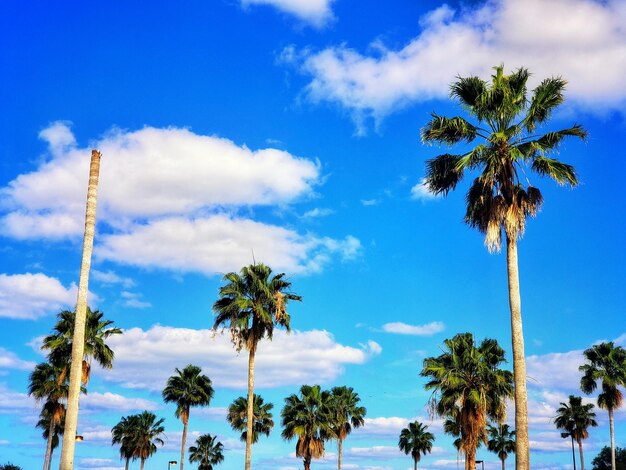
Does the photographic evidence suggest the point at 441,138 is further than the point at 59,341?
No

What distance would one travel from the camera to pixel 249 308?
45.3 m

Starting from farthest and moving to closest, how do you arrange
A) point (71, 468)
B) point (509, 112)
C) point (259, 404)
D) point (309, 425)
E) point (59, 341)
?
1. point (259, 404)
2. point (309, 425)
3. point (59, 341)
4. point (509, 112)
5. point (71, 468)

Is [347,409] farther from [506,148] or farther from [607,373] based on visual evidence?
[506,148]

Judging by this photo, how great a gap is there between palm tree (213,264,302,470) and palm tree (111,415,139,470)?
42.3 metres

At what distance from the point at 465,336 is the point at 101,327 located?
2474 centimetres

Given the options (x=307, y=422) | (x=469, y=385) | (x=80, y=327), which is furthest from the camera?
(x=307, y=422)

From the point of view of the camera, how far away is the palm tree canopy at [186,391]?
69.8m

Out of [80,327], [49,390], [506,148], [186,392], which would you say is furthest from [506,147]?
[186,392]

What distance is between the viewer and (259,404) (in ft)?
246

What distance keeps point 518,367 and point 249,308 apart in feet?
83.8

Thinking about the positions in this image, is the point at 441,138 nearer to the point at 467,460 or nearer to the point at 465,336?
the point at 465,336

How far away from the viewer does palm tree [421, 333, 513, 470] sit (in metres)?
44.0

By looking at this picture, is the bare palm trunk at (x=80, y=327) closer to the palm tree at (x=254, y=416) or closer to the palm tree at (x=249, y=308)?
the palm tree at (x=249, y=308)

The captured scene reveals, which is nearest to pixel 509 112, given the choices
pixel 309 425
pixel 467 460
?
pixel 467 460
